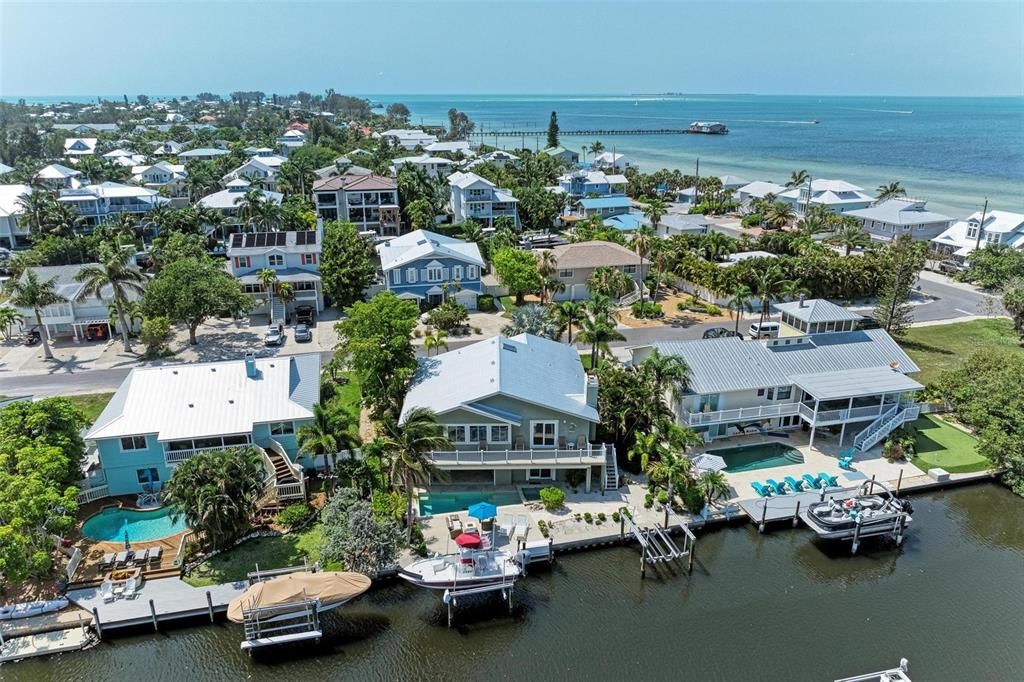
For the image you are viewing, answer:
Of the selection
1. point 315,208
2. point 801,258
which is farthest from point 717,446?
point 315,208

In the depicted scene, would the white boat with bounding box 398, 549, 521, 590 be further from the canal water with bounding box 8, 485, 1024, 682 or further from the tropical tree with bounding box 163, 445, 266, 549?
the tropical tree with bounding box 163, 445, 266, 549

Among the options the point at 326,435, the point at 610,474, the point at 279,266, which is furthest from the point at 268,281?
the point at 610,474

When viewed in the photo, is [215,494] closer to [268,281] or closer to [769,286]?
[268,281]

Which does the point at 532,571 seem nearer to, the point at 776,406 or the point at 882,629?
the point at 882,629

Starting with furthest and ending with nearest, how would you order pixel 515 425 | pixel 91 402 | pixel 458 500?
pixel 91 402, pixel 515 425, pixel 458 500

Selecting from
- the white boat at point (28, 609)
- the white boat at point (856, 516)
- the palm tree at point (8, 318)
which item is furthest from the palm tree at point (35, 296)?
the white boat at point (856, 516)

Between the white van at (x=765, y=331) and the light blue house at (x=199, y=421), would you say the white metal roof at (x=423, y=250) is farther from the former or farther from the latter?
the light blue house at (x=199, y=421)
